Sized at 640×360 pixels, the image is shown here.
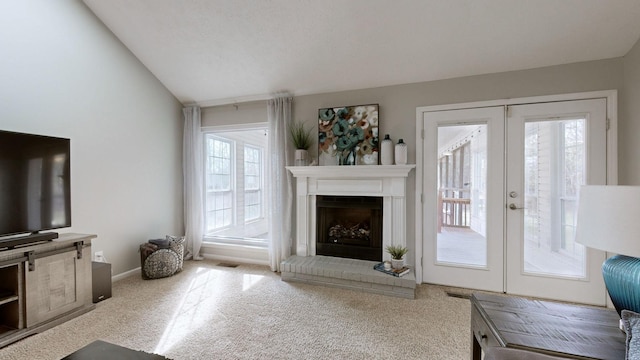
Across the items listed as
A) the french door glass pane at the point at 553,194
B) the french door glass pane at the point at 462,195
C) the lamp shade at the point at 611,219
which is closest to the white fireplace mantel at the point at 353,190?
the french door glass pane at the point at 462,195

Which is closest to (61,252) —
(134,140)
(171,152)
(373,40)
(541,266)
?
(134,140)

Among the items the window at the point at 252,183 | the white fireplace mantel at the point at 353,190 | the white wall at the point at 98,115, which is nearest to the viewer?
the white wall at the point at 98,115

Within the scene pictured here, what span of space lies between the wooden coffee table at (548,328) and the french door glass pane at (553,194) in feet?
5.78

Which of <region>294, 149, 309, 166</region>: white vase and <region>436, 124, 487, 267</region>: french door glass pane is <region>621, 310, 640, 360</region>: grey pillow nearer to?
<region>436, 124, 487, 267</region>: french door glass pane

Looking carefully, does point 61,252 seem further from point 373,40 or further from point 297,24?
point 373,40

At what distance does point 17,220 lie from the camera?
2172 millimetres

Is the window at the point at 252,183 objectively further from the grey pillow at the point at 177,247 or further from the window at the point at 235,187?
the grey pillow at the point at 177,247

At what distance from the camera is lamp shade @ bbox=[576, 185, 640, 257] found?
3.30 ft

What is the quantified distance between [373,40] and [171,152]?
3159 millimetres

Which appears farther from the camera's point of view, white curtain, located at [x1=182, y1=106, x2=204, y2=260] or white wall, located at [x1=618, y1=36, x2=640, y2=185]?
white curtain, located at [x1=182, y1=106, x2=204, y2=260]

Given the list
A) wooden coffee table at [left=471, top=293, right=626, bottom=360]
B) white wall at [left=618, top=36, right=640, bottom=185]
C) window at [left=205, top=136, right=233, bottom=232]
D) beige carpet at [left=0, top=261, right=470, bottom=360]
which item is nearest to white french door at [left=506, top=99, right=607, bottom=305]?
white wall at [left=618, top=36, right=640, bottom=185]

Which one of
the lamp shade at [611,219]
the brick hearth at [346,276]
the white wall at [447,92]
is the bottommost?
the brick hearth at [346,276]

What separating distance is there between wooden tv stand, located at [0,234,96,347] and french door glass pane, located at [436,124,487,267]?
3566 mm

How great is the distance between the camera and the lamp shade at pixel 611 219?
101 centimetres
